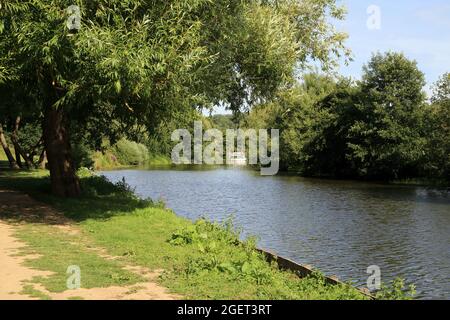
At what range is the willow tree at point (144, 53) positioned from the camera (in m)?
13.0

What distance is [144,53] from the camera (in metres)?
13.2

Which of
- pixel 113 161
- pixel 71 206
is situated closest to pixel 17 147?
pixel 71 206

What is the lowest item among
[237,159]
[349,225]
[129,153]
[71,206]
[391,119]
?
[349,225]

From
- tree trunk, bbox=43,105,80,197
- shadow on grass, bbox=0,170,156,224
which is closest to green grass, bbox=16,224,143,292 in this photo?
shadow on grass, bbox=0,170,156,224

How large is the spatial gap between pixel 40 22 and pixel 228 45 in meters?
6.54

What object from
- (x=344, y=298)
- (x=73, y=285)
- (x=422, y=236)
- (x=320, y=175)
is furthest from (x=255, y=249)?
(x=320, y=175)

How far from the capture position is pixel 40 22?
13.5m

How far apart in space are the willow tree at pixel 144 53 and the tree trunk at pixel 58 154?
1.91 metres

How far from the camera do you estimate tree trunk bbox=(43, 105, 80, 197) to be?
21906 millimetres

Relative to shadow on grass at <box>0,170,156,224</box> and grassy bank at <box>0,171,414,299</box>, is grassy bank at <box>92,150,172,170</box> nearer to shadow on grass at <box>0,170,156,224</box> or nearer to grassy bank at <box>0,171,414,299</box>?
shadow on grass at <box>0,170,156,224</box>

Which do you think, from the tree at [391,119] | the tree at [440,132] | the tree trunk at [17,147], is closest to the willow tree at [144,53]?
the tree trunk at [17,147]

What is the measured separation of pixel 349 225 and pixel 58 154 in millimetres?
15577

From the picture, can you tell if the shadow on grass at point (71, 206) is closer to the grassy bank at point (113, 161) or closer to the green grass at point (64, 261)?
the green grass at point (64, 261)

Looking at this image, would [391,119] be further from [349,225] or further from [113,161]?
[113,161]
